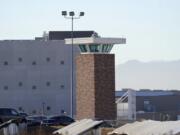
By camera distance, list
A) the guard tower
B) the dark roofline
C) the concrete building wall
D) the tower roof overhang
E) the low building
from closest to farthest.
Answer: the guard tower
the tower roof overhang
the concrete building wall
the dark roofline
the low building

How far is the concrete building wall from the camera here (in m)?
107

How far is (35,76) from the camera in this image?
108m

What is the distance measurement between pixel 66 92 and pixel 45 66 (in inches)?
187

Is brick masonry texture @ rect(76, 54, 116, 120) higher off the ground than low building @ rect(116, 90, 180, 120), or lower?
higher

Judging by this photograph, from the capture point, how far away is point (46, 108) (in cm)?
10781

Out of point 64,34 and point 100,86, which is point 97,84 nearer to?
point 100,86

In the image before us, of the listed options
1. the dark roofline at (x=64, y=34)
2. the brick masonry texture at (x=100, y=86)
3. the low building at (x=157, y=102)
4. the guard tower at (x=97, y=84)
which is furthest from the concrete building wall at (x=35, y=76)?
the brick masonry texture at (x=100, y=86)

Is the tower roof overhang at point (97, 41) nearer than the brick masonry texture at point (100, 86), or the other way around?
the brick masonry texture at point (100, 86)

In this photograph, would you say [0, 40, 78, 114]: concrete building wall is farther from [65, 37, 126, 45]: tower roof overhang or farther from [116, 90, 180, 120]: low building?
[116, 90, 180, 120]: low building

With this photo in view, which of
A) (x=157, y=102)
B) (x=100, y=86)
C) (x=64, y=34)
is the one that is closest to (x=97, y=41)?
(x=100, y=86)

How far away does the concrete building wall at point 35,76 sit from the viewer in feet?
350

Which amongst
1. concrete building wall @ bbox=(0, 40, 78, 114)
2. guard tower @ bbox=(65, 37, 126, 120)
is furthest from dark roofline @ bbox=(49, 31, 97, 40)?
guard tower @ bbox=(65, 37, 126, 120)

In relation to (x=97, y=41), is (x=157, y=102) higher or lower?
lower

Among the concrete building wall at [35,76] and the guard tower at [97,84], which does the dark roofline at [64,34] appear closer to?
the concrete building wall at [35,76]
